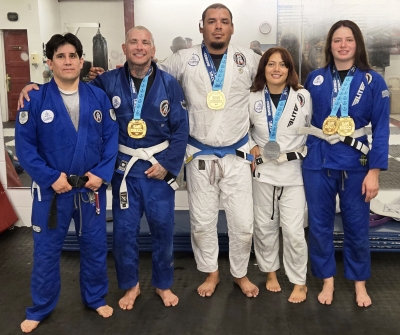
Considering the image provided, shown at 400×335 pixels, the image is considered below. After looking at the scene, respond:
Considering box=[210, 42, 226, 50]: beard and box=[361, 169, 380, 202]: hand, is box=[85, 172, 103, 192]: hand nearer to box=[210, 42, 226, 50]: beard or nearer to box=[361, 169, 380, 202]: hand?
box=[210, 42, 226, 50]: beard

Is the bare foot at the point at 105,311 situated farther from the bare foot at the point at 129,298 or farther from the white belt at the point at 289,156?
the white belt at the point at 289,156

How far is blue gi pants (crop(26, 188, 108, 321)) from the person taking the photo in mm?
2416

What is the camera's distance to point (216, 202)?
283 cm

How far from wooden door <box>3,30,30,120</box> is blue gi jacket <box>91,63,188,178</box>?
143 centimetres

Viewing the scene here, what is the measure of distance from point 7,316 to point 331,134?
7.10 feet

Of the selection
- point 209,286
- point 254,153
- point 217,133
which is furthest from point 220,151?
point 209,286

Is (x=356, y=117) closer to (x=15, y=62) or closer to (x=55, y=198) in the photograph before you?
(x=55, y=198)

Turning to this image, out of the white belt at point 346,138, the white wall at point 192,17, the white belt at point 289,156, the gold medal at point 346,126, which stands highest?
the white wall at point 192,17

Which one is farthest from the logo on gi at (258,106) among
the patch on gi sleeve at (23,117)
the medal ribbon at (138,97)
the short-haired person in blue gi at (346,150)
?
the patch on gi sleeve at (23,117)

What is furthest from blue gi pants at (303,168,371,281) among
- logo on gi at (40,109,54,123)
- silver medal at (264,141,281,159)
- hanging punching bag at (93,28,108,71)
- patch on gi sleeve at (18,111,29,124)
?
hanging punching bag at (93,28,108,71)

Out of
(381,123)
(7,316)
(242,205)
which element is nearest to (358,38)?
(381,123)

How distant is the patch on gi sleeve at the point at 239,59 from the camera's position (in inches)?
108

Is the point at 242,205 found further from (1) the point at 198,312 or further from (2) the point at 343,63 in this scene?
(2) the point at 343,63

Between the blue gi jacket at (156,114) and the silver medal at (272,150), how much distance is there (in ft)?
1.65
